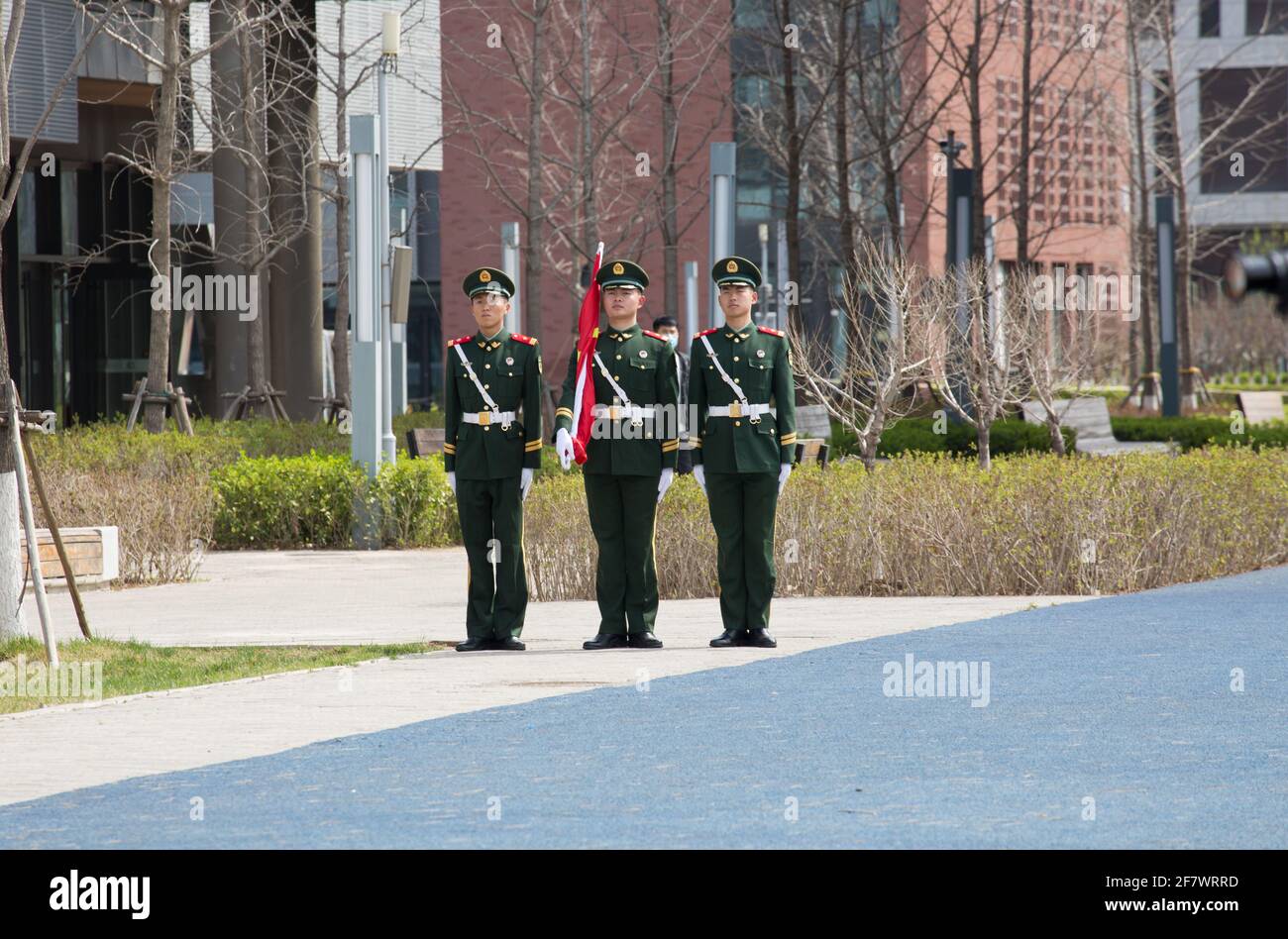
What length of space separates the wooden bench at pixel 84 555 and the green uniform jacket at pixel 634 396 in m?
5.55

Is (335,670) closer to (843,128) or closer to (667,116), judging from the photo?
(843,128)

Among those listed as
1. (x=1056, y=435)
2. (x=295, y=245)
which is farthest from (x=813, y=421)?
(x=295, y=245)

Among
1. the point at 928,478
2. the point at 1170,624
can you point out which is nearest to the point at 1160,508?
the point at 928,478

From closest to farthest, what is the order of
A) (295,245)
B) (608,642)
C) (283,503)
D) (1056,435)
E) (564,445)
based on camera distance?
1. (564,445)
2. (608,642)
3. (283,503)
4. (1056,435)
5. (295,245)

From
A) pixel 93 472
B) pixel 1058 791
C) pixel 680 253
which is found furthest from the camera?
pixel 680 253

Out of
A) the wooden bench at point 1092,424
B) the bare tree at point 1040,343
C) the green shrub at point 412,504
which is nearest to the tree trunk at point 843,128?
the bare tree at point 1040,343

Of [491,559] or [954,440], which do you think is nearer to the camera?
[491,559]

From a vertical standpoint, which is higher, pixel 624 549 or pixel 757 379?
pixel 757 379

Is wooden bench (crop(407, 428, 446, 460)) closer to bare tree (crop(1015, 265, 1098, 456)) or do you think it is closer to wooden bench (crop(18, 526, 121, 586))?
bare tree (crop(1015, 265, 1098, 456))

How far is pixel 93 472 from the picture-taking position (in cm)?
1819

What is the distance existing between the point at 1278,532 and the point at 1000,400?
4520 millimetres

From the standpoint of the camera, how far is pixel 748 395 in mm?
11461

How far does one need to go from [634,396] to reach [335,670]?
2.15 meters
